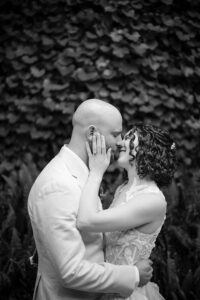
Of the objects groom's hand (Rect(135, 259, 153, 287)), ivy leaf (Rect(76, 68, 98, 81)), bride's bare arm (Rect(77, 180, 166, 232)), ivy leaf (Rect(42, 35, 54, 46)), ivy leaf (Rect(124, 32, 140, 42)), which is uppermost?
bride's bare arm (Rect(77, 180, 166, 232))

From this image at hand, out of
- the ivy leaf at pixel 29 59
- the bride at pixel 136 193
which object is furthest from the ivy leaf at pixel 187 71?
the bride at pixel 136 193

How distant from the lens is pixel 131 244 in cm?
257

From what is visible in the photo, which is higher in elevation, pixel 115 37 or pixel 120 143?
pixel 120 143

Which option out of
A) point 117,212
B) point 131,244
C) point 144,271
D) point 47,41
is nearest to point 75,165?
point 117,212

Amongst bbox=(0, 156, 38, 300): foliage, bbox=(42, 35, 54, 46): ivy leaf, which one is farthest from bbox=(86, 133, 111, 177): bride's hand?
bbox=(42, 35, 54, 46): ivy leaf

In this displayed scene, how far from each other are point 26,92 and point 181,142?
6.30 feet

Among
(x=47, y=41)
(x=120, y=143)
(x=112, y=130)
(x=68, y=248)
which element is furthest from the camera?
(x=47, y=41)

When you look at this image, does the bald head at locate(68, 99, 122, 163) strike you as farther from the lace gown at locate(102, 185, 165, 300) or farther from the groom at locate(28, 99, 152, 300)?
the lace gown at locate(102, 185, 165, 300)

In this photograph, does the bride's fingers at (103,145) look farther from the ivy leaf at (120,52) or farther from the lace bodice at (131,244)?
the ivy leaf at (120,52)

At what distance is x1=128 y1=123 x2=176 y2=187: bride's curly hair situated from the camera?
8.48 feet

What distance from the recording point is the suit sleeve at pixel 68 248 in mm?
2233

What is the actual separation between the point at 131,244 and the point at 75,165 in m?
0.55

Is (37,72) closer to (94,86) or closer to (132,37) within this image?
(94,86)

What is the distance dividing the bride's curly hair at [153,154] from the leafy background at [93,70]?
90.6 inches
